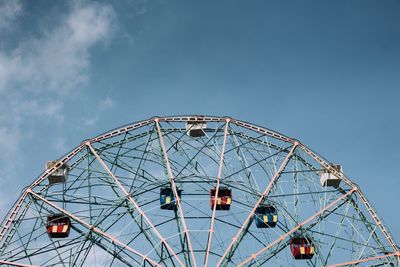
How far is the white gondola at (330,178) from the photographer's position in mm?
29516

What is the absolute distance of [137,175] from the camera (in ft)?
96.6

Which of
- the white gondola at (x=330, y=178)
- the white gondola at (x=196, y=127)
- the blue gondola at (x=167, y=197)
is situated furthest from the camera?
the white gondola at (x=196, y=127)

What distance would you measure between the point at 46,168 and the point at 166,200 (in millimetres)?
6292

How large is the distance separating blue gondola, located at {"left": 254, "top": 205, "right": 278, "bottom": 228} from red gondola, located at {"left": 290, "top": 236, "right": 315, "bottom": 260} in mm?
1377

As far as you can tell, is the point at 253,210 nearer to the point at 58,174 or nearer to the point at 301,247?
the point at 301,247

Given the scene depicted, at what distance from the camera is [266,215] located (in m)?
28.2

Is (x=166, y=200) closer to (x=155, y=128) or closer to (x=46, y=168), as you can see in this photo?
(x=155, y=128)

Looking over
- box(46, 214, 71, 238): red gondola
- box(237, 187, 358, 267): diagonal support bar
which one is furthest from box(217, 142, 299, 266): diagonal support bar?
box(46, 214, 71, 238): red gondola

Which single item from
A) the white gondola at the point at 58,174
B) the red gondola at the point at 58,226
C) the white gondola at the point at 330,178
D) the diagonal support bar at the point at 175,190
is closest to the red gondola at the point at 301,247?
the white gondola at the point at 330,178

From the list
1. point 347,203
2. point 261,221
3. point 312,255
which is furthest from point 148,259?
point 347,203

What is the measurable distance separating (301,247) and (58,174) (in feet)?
41.3

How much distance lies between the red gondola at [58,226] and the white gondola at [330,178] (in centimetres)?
1319

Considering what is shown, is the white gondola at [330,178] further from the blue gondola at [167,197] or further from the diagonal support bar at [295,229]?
the blue gondola at [167,197]

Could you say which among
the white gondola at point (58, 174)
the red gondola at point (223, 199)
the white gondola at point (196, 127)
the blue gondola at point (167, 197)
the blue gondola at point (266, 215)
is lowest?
the blue gondola at point (266, 215)
